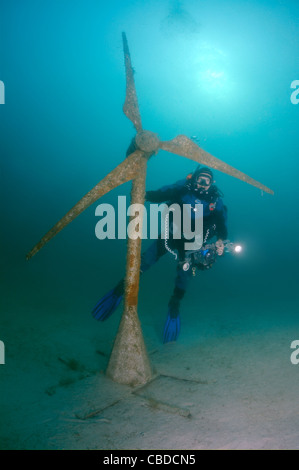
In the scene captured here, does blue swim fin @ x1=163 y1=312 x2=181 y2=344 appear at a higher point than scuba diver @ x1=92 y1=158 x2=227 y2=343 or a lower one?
lower

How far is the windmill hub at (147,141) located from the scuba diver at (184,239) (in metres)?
1.38

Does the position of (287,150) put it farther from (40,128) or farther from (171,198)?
(171,198)

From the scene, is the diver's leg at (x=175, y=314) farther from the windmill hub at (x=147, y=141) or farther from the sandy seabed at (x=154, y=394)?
the windmill hub at (x=147, y=141)

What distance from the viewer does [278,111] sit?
7219cm

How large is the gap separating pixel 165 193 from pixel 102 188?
224 centimetres

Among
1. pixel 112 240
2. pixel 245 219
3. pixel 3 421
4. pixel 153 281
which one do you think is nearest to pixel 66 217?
pixel 3 421

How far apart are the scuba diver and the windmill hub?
1377 mm

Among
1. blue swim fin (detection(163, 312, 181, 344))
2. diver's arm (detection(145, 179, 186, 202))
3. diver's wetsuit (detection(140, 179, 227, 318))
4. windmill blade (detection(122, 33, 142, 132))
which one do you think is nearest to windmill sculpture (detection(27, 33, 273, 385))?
windmill blade (detection(122, 33, 142, 132))

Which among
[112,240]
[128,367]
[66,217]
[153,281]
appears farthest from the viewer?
[112,240]

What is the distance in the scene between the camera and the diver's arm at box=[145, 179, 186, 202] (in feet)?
19.0

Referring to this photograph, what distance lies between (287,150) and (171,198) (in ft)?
378

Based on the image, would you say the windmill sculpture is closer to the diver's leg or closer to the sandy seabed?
the sandy seabed

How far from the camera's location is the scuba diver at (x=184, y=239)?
595 cm
